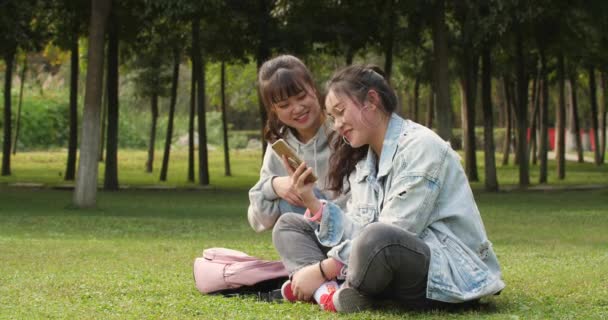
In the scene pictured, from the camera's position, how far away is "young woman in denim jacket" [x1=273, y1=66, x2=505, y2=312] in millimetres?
6664

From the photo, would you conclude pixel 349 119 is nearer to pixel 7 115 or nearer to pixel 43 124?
pixel 7 115

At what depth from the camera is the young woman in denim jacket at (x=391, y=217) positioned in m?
6.66

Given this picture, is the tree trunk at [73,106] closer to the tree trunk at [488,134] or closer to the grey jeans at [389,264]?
the tree trunk at [488,134]

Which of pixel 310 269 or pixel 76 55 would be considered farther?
pixel 76 55

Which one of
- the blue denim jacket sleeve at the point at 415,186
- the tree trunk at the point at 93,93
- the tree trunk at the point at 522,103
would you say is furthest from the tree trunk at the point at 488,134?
the blue denim jacket sleeve at the point at 415,186

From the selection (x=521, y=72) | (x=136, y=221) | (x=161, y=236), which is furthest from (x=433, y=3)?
(x=161, y=236)

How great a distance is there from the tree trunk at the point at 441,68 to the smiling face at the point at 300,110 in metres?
18.9

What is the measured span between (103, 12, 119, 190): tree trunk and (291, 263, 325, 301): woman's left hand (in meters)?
21.4

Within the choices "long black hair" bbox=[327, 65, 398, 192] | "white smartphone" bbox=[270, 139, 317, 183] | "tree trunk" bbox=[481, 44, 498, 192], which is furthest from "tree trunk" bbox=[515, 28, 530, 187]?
"white smartphone" bbox=[270, 139, 317, 183]

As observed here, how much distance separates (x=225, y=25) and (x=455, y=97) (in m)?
25.1

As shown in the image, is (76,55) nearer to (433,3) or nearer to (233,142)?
(433,3)

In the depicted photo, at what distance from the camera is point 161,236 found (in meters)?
16.8

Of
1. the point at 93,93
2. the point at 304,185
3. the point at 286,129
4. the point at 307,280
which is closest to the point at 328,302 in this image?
the point at 307,280

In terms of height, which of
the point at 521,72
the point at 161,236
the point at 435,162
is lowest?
the point at 161,236
